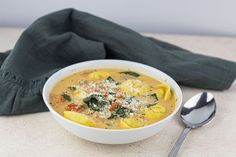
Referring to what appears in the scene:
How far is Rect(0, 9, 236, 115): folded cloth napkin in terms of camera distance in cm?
124

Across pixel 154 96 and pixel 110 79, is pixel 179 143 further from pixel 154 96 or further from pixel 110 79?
pixel 110 79

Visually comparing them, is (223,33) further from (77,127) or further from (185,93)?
(77,127)

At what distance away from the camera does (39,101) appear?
1.15 m

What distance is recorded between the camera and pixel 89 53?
51.7 inches

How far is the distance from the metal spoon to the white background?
0.47 m

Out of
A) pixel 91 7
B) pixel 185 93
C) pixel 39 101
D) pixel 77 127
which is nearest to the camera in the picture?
pixel 77 127

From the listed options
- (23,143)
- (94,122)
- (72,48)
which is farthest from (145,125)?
(72,48)

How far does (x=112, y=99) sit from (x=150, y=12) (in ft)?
1.93

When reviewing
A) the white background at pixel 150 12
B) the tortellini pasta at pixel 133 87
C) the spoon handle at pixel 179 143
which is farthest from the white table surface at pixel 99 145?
the white background at pixel 150 12

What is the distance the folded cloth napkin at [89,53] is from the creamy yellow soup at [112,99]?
0.25 feet

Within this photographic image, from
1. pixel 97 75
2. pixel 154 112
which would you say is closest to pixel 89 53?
pixel 97 75

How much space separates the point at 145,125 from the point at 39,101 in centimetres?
30

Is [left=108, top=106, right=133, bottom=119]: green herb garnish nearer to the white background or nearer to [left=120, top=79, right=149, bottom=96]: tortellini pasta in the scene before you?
[left=120, top=79, right=149, bottom=96]: tortellini pasta

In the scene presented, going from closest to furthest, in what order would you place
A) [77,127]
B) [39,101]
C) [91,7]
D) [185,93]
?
[77,127] < [39,101] < [185,93] < [91,7]
